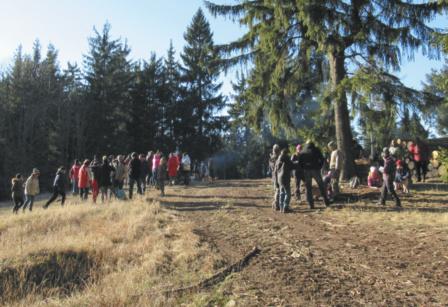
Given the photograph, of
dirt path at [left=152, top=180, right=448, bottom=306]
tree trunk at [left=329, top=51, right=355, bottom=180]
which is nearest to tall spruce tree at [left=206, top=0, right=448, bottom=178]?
tree trunk at [left=329, top=51, right=355, bottom=180]

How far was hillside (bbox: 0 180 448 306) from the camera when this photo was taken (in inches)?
241

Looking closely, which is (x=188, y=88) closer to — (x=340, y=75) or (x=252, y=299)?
(x=340, y=75)

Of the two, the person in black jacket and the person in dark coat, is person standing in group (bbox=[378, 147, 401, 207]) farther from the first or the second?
the person in dark coat

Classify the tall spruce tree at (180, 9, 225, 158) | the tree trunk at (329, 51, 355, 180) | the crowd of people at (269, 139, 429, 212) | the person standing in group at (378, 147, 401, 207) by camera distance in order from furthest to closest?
the tall spruce tree at (180, 9, 225, 158)
the tree trunk at (329, 51, 355, 180)
the crowd of people at (269, 139, 429, 212)
the person standing in group at (378, 147, 401, 207)

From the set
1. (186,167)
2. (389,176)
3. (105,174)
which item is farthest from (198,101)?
A: (389,176)

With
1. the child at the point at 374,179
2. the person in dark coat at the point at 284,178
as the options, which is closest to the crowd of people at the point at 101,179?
the person in dark coat at the point at 284,178

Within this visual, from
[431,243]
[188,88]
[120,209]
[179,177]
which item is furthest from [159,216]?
[188,88]

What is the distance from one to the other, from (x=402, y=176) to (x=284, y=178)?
4.83 m

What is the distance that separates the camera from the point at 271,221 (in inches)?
435

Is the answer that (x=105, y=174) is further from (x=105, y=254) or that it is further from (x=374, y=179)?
(x=374, y=179)

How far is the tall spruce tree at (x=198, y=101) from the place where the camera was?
50.8 metres

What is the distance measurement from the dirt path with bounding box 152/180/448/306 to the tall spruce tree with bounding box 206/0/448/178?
14.1 feet

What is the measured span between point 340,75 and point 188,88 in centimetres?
3731

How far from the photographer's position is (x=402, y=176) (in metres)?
14.7
